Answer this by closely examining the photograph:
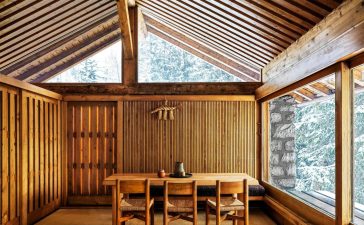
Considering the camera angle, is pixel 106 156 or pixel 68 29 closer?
pixel 68 29

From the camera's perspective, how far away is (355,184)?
3459mm

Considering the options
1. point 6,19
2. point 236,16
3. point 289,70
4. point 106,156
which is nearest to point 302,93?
point 289,70

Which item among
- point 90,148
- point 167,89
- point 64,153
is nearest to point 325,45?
point 167,89

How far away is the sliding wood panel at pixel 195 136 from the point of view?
6.94 metres

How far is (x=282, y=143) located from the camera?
6609 millimetres

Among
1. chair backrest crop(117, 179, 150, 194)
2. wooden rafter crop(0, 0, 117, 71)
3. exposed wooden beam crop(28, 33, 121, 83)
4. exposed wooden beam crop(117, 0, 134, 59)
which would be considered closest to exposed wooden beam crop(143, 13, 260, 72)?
exposed wooden beam crop(117, 0, 134, 59)

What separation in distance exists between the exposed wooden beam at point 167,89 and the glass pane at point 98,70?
145 millimetres

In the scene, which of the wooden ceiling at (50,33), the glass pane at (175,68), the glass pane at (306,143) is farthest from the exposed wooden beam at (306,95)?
the wooden ceiling at (50,33)

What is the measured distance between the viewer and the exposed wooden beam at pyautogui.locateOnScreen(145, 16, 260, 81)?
23.1ft

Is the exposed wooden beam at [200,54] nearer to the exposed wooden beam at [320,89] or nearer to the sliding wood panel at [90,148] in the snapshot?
the sliding wood panel at [90,148]

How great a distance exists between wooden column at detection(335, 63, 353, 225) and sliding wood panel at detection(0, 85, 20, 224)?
4302 millimetres

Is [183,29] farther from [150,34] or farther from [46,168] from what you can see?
[46,168]

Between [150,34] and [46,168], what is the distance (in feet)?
11.3

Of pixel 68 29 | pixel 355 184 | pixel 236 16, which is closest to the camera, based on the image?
pixel 355 184
